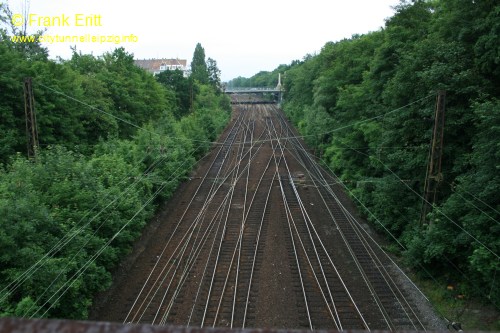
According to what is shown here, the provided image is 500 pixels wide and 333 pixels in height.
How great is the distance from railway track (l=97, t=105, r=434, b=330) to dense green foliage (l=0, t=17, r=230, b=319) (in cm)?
154

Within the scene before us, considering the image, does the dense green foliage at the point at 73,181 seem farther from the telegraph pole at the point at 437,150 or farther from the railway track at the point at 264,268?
the telegraph pole at the point at 437,150

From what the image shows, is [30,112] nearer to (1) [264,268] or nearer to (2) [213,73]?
(1) [264,268]

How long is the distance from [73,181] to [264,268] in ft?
23.7

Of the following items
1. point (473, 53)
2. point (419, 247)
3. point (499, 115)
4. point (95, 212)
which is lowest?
point (419, 247)

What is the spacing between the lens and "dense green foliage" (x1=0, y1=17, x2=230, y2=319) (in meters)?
9.28

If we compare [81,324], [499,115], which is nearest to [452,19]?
[499,115]

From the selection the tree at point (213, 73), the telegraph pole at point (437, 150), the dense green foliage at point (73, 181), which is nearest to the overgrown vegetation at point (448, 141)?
the telegraph pole at point (437, 150)

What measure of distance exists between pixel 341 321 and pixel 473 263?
3925 mm

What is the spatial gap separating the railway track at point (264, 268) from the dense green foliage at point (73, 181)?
1.54 metres

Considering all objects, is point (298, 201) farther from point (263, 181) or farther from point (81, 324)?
point (81, 324)

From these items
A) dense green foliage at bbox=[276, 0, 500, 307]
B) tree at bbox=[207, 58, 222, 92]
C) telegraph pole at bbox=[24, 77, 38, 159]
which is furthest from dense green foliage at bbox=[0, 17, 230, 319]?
tree at bbox=[207, 58, 222, 92]

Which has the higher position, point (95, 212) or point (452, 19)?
point (452, 19)

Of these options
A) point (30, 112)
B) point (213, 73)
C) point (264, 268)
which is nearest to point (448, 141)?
point (264, 268)

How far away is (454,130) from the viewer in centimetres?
1327
